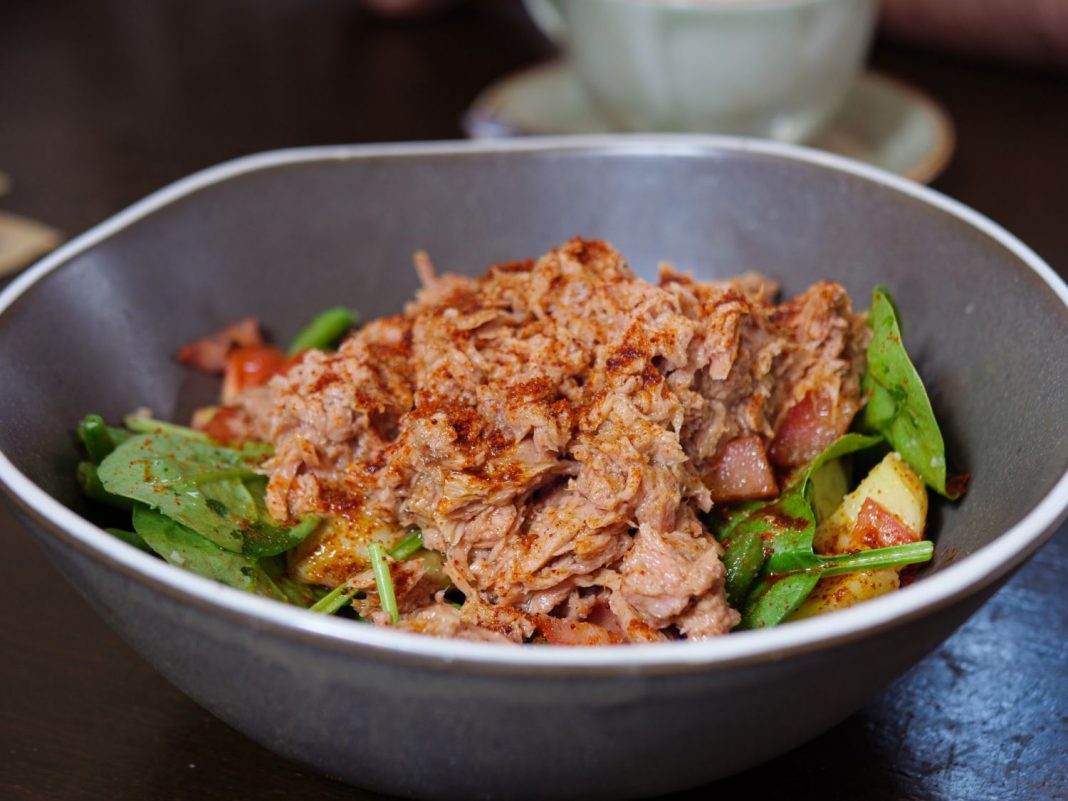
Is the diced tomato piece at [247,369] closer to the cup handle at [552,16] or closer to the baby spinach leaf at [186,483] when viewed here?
the baby spinach leaf at [186,483]

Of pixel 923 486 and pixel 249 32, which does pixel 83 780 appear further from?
pixel 249 32

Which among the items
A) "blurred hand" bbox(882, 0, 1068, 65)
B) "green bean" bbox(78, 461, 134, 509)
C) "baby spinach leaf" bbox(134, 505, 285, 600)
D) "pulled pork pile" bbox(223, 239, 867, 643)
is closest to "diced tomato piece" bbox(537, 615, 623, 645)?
"pulled pork pile" bbox(223, 239, 867, 643)

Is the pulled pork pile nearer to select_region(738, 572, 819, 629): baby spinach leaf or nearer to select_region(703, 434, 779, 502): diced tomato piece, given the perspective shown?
select_region(703, 434, 779, 502): diced tomato piece

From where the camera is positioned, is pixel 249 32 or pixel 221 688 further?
pixel 249 32

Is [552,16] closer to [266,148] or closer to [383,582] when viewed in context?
[266,148]

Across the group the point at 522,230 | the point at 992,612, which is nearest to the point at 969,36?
the point at 522,230
